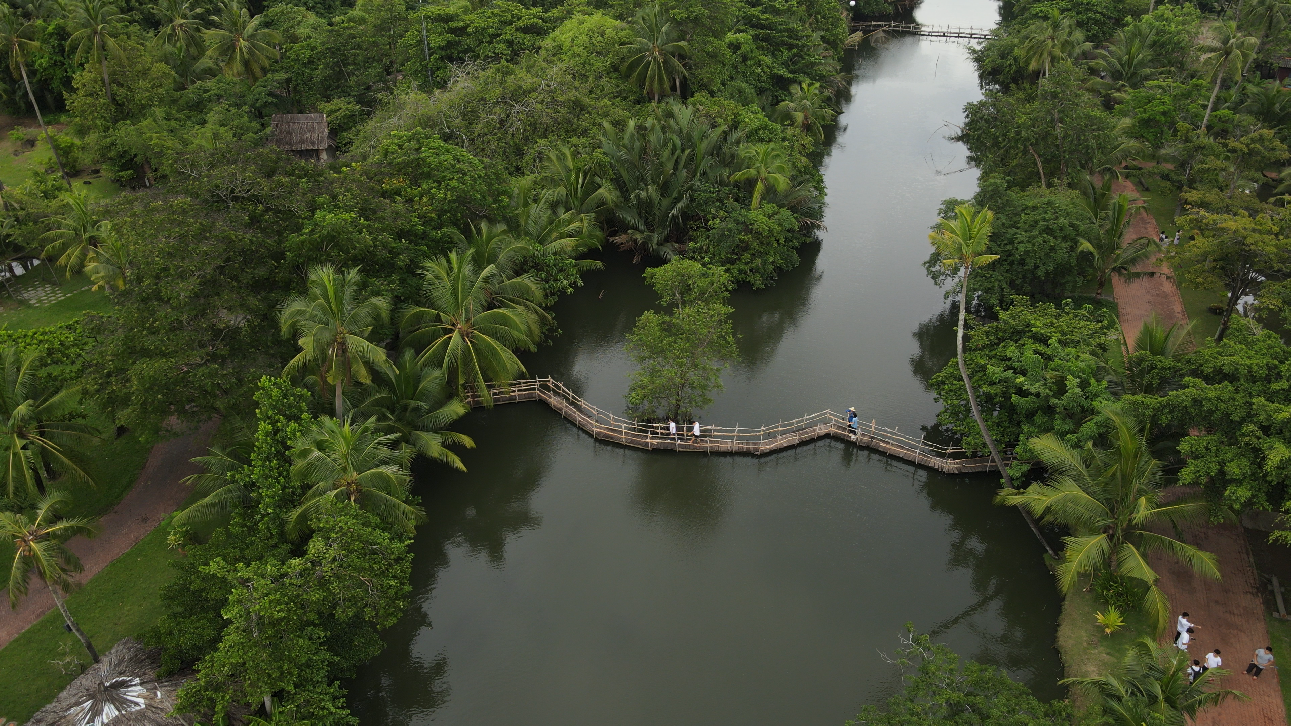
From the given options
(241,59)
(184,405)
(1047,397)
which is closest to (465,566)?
(184,405)

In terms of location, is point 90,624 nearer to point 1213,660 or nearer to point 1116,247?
point 1213,660

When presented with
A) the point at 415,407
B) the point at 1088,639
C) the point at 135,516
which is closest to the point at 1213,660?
the point at 1088,639

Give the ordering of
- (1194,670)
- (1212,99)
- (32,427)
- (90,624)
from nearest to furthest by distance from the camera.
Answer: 1. (1194,670)
2. (90,624)
3. (32,427)
4. (1212,99)

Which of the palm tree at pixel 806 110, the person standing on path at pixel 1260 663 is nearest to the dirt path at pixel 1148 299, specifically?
the person standing on path at pixel 1260 663

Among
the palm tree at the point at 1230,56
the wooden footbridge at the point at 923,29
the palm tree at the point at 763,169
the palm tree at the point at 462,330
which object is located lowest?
the palm tree at the point at 462,330

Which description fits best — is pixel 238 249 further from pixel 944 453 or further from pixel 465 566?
pixel 944 453

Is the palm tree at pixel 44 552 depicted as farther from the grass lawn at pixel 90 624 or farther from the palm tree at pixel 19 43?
the palm tree at pixel 19 43

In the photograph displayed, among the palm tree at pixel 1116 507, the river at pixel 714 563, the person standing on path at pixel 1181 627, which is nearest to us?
the palm tree at pixel 1116 507

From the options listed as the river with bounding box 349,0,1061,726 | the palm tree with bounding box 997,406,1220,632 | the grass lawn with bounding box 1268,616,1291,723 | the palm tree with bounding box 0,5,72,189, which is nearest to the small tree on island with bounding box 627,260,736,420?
the river with bounding box 349,0,1061,726
